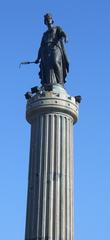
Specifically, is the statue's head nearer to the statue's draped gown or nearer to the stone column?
the statue's draped gown

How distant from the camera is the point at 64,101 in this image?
82.5 ft

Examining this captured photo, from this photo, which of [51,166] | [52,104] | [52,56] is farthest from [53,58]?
[51,166]


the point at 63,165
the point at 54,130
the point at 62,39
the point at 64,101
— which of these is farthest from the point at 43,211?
the point at 62,39

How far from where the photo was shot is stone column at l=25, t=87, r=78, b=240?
74.4ft

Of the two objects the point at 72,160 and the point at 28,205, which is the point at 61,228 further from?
the point at 72,160

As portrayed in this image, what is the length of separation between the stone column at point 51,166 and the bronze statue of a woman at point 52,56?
1.10 meters

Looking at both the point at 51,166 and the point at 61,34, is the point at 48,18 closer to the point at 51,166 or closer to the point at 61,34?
the point at 61,34

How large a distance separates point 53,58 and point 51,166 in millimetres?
5946

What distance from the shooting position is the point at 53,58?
26844 millimetres

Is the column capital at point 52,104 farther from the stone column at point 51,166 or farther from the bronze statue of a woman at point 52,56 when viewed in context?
the bronze statue of a woman at point 52,56

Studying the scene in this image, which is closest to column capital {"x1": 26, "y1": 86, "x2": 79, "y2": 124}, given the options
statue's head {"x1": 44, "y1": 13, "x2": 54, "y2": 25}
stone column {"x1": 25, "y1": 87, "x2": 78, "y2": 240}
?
stone column {"x1": 25, "y1": 87, "x2": 78, "y2": 240}

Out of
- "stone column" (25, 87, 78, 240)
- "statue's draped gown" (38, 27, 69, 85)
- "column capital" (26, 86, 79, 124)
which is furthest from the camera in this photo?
"statue's draped gown" (38, 27, 69, 85)

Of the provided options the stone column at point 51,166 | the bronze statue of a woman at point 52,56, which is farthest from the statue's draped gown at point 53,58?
the stone column at point 51,166

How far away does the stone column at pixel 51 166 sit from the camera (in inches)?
893
